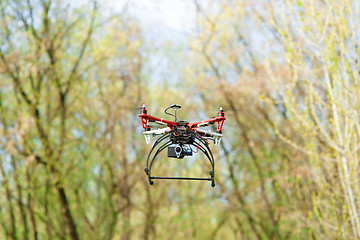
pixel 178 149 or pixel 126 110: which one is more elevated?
pixel 126 110

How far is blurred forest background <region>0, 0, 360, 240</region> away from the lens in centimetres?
938

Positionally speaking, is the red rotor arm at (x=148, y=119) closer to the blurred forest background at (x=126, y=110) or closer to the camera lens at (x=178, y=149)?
the camera lens at (x=178, y=149)

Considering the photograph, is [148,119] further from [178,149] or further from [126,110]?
[126,110]

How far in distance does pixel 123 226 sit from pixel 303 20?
8802 millimetres

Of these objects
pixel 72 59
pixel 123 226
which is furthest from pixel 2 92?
pixel 123 226

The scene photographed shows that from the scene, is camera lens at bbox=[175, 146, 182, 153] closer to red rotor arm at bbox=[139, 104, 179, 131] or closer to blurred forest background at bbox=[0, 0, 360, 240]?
red rotor arm at bbox=[139, 104, 179, 131]

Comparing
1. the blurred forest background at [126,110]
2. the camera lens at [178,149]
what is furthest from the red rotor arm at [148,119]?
the blurred forest background at [126,110]

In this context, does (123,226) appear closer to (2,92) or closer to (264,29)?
(2,92)

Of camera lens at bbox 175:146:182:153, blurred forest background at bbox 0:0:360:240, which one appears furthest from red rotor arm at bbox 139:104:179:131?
blurred forest background at bbox 0:0:360:240

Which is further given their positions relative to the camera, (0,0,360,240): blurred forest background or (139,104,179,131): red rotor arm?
(0,0,360,240): blurred forest background

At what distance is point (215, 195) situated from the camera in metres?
14.1

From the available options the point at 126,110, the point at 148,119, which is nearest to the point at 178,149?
the point at 148,119

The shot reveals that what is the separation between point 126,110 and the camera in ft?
39.5

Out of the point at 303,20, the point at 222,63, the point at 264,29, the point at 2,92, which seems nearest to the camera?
the point at 303,20
